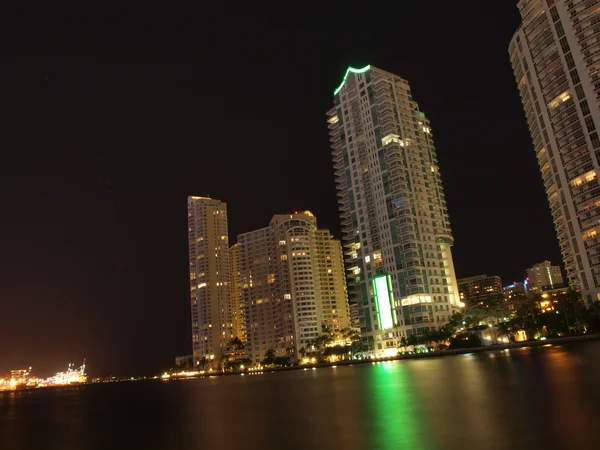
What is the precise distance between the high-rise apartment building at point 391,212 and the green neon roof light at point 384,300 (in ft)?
1.06

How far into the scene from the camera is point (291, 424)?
33125mm

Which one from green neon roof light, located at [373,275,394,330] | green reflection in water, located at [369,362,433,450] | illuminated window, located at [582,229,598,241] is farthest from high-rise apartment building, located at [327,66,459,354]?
green reflection in water, located at [369,362,433,450]

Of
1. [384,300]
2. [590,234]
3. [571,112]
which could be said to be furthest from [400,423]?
[384,300]

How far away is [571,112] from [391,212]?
60.5m

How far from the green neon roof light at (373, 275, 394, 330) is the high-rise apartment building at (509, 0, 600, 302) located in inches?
2085

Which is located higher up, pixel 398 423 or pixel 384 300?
pixel 384 300

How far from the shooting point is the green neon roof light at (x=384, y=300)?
6422 inches

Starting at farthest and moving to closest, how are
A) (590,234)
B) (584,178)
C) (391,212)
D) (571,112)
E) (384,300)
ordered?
(391,212) → (384,300) → (571,112) → (584,178) → (590,234)

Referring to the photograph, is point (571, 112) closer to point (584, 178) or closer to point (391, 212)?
point (584, 178)

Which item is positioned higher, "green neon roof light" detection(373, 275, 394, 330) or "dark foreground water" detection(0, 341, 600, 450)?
"green neon roof light" detection(373, 275, 394, 330)

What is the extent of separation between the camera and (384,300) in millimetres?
164250

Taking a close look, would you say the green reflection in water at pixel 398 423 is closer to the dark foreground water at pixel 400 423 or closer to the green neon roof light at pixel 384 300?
the dark foreground water at pixel 400 423

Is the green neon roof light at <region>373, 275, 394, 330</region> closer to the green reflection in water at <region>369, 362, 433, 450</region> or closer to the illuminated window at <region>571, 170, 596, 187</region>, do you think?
the illuminated window at <region>571, 170, 596, 187</region>

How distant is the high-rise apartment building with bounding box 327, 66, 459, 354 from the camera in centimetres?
16062
